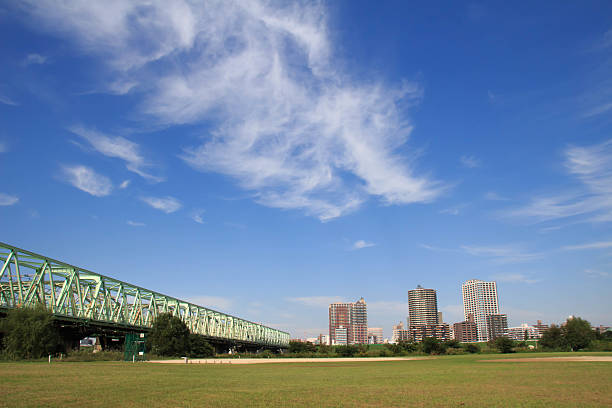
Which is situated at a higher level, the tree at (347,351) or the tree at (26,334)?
the tree at (26,334)

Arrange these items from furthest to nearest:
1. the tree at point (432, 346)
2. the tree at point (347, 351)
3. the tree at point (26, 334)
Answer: the tree at point (347, 351), the tree at point (432, 346), the tree at point (26, 334)

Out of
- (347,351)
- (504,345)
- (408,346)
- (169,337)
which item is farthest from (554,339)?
(169,337)

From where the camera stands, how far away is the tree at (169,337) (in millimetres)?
68750

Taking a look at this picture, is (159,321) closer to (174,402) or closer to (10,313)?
(10,313)

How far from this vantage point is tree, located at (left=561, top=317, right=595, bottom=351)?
103062mm

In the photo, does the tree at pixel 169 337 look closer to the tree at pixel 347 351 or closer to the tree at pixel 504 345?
the tree at pixel 347 351

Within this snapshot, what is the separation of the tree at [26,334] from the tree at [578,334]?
11362cm

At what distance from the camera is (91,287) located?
66875 mm

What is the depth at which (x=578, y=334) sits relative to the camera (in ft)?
340

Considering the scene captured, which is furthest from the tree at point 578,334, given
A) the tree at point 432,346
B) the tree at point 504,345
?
the tree at point 432,346

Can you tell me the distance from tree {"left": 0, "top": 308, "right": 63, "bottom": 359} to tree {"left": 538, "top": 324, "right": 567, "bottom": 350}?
117 m

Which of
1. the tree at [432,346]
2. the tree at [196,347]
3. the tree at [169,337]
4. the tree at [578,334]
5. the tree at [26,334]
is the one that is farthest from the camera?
the tree at [578,334]

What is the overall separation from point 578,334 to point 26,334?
116523 mm

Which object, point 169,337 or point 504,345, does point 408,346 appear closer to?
point 504,345
